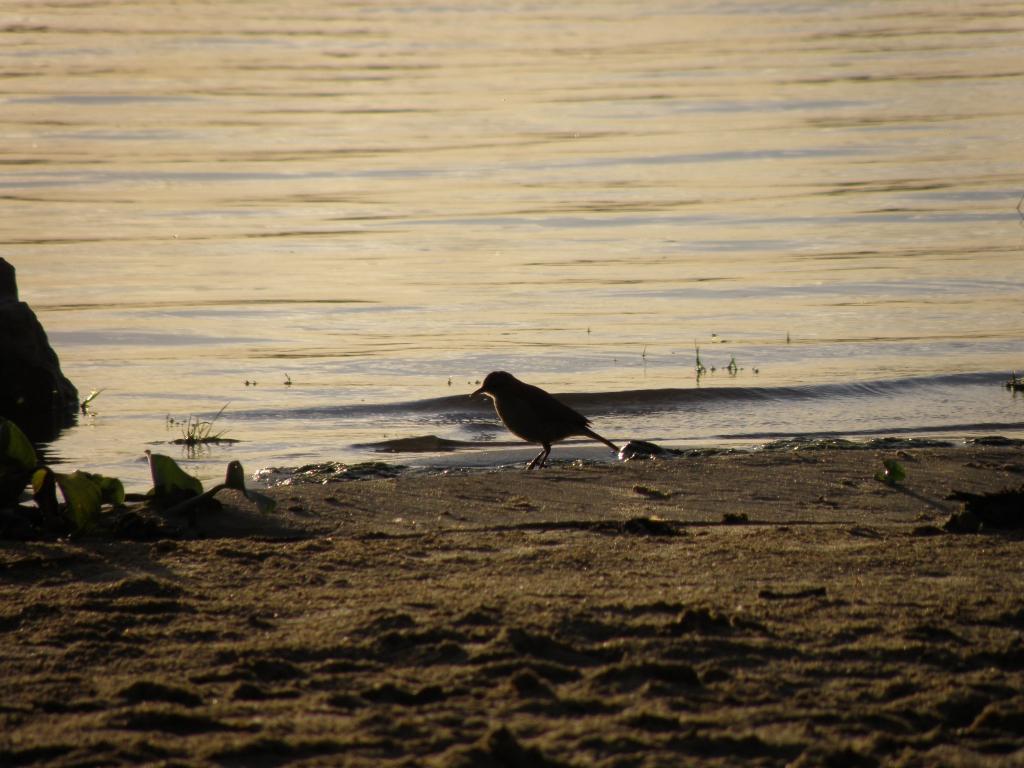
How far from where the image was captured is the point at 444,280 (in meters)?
13.3

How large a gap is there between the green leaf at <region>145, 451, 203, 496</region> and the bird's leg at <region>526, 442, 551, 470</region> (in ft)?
6.48

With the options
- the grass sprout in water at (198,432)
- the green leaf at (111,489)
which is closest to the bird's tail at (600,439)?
the grass sprout in water at (198,432)

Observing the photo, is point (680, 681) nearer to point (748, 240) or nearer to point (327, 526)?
point (327, 526)

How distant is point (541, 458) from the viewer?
7.65 metres

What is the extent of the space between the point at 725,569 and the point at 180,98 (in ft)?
70.9

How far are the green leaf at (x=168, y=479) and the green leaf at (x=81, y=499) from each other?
45 centimetres

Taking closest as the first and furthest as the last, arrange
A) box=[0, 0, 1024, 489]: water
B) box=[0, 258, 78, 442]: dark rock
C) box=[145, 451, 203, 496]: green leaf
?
box=[145, 451, 203, 496]: green leaf → box=[0, 258, 78, 442]: dark rock → box=[0, 0, 1024, 489]: water

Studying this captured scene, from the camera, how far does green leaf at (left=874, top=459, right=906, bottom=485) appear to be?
21.1 ft

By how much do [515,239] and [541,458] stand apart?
740 centimetres

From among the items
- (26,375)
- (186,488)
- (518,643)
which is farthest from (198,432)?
(518,643)

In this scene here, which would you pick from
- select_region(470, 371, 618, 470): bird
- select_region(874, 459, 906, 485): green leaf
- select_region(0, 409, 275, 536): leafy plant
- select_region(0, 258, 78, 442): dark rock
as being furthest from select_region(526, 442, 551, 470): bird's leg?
select_region(0, 258, 78, 442): dark rock

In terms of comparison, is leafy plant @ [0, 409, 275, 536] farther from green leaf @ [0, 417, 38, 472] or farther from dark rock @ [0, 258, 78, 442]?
dark rock @ [0, 258, 78, 442]

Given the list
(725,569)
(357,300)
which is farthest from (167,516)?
(357,300)

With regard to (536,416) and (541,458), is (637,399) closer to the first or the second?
(536,416)
